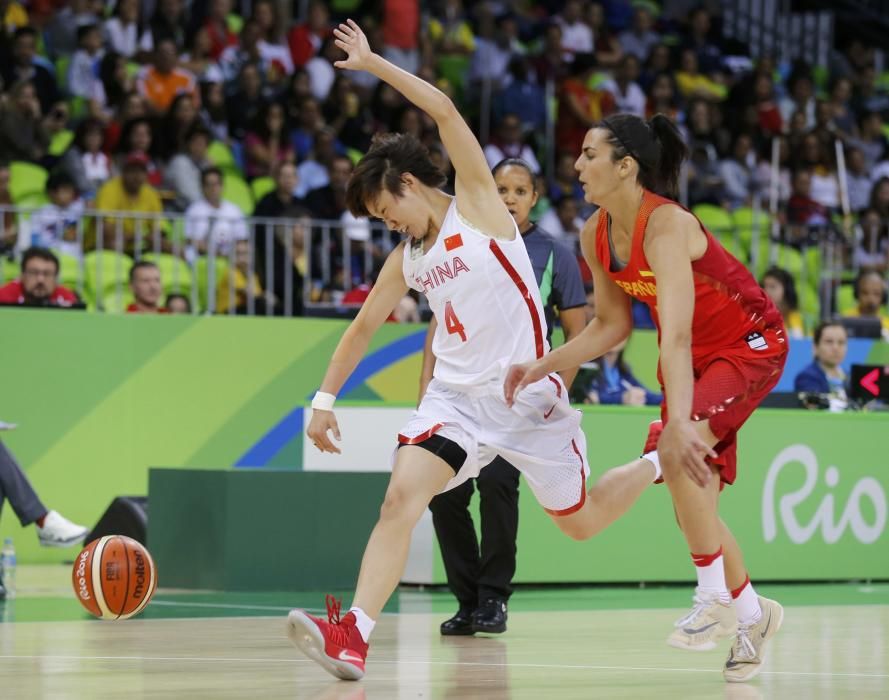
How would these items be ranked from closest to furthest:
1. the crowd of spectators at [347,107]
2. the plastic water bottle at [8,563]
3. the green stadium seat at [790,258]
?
the plastic water bottle at [8,563]
the crowd of spectators at [347,107]
the green stadium seat at [790,258]

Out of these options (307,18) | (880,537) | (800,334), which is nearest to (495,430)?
(880,537)

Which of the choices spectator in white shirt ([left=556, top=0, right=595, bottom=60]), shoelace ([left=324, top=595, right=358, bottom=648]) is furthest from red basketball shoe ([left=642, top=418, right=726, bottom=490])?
spectator in white shirt ([left=556, top=0, right=595, bottom=60])

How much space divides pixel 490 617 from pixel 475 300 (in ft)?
6.22

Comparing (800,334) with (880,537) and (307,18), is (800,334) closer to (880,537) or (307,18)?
(880,537)

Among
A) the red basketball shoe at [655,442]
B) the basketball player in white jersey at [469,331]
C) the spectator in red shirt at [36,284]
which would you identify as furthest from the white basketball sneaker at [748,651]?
the spectator in red shirt at [36,284]

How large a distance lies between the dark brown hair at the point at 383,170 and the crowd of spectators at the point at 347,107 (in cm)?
675

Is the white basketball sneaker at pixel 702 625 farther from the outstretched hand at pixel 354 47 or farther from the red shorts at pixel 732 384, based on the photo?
the outstretched hand at pixel 354 47

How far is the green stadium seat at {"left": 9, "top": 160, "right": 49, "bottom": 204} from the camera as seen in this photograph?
14250 millimetres

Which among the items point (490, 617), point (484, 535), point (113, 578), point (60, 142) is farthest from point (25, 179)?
point (490, 617)

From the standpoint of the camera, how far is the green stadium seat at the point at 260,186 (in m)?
15.7

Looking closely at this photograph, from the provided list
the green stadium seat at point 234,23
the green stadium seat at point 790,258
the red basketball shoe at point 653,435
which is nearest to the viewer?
the red basketball shoe at point 653,435

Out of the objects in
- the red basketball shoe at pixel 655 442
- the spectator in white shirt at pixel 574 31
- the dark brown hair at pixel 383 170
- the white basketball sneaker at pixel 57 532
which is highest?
the spectator in white shirt at pixel 574 31

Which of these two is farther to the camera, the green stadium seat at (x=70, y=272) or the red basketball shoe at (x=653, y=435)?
the green stadium seat at (x=70, y=272)

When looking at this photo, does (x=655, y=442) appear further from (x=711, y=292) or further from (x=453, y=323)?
(x=453, y=323)
